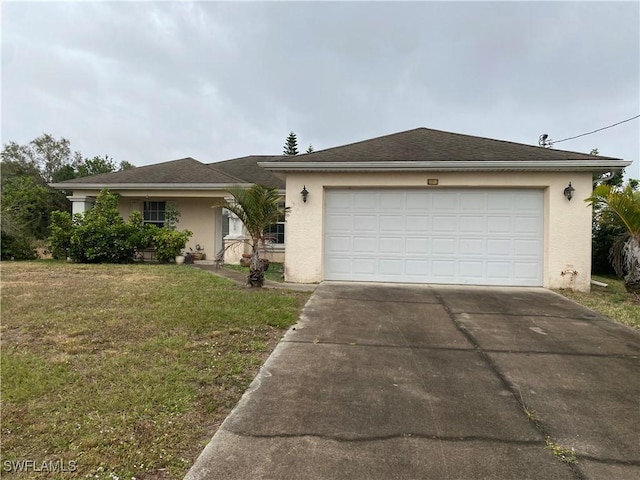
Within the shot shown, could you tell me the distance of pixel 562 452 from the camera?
253 cm

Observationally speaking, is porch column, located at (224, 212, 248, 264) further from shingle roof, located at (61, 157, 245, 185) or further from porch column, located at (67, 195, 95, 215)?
porch column, located at (67, 195, 95, 215)

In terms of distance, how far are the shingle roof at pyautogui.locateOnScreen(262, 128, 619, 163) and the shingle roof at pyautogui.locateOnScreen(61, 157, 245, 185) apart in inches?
192

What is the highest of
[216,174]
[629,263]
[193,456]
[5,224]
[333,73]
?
[333,73]

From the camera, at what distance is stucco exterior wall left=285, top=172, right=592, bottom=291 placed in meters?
8.56

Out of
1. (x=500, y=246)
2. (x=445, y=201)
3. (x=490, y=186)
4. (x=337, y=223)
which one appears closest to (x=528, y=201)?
(x=490, y=186)

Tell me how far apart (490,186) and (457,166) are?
1.00 meters

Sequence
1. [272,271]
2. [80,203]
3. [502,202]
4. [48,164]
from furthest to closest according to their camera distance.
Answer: [48,164] < [80,203] < [272,271] < [502,202]

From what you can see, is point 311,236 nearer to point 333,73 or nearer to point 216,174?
point 216,174

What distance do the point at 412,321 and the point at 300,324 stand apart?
5.91ft

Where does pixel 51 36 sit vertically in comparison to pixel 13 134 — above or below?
below

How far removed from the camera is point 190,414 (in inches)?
115

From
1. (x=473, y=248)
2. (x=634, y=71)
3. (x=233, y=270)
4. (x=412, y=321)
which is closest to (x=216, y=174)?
(x=233, y=270)

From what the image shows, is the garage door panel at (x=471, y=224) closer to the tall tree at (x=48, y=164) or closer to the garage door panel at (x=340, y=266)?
the garage door panel at (x=340, y=266)

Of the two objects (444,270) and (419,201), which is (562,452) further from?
(419,201)
